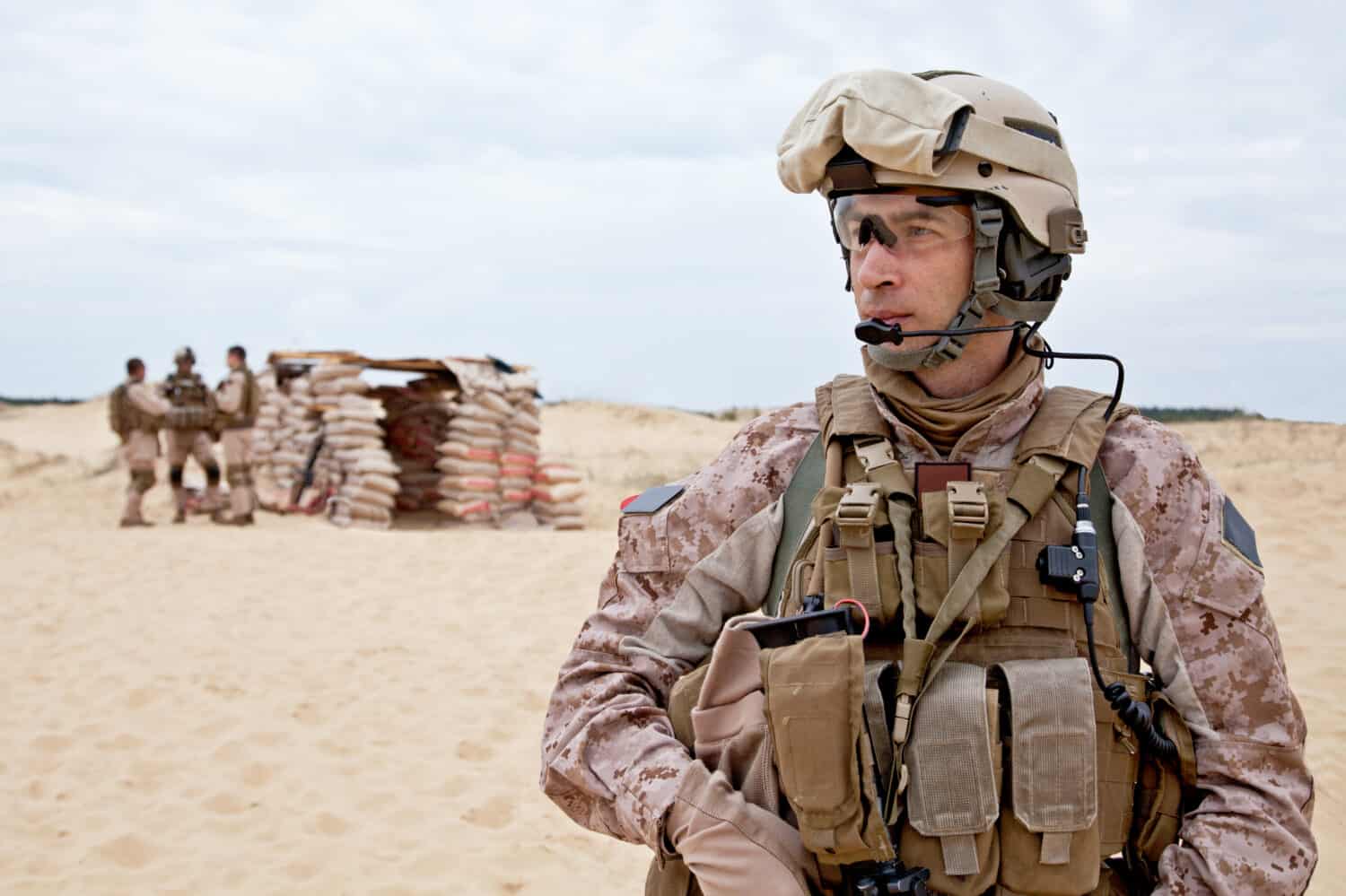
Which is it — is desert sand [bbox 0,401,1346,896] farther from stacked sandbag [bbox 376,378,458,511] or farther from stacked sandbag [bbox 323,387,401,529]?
stacked sandbag [bbox 376,378,458,511]

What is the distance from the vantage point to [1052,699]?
1.60 m

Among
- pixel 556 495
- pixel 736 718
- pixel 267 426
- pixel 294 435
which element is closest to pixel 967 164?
pixel 736 718

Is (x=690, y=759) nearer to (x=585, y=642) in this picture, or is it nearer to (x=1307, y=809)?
(x=585, y=642)

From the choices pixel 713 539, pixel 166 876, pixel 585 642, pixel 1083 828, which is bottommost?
pixel 166 876

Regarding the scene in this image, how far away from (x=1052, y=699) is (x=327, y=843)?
3994mm

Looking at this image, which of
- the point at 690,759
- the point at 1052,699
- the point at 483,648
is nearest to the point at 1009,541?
the point at 1052,699

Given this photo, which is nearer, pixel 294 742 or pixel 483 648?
pixel 294 742

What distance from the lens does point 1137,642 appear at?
5.60 ft

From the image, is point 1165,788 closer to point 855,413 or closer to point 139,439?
point 855,413

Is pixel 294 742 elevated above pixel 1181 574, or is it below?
below

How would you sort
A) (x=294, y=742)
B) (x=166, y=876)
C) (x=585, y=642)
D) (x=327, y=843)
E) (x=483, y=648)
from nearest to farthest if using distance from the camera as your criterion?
(x=585, y=642) → (x=166, y=876) → (x=327, y=843) → (x=294, y=742) → (x=483, y=648)

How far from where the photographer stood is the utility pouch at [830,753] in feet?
4.95

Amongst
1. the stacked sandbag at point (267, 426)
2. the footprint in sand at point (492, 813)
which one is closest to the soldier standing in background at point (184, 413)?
the stacked sandbag at point (267, 426)

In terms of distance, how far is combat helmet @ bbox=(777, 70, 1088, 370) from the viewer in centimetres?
172
